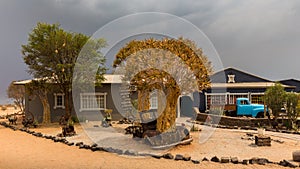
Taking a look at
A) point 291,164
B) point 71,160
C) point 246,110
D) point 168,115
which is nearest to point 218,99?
point 246,110

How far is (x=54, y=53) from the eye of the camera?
20.3 metres

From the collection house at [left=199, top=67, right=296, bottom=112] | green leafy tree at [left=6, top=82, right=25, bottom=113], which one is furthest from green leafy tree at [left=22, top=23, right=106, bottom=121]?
green leafy tree at [left=6, top=82, right=25, bottom=113]

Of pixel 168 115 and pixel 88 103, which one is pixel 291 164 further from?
pixel 88 103

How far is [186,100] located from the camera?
1083 inches

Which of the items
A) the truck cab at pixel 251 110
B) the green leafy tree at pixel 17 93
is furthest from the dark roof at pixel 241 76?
the green leafy tree at pixel 17 93

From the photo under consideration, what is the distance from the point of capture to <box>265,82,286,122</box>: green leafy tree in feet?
55.9

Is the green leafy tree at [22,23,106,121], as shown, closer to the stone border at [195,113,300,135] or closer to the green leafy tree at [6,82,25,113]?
the stone border at [195,113,300,135]

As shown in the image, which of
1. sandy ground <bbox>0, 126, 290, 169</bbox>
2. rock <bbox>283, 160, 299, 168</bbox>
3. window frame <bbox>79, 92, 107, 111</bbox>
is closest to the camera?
rock <bbox>283, 160, 299, 168</bbox>

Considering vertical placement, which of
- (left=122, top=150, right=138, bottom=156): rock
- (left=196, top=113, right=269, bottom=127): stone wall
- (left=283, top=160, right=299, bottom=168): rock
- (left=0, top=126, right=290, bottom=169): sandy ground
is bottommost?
(left=0, top=126, right=290, bottom=169): sandy ground

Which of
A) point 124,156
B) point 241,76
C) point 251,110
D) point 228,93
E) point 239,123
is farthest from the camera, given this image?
point 241,76

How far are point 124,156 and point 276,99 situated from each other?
11.4 metres

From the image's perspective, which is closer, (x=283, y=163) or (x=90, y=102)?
(x=283, y=163)

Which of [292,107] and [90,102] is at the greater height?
[90,102]

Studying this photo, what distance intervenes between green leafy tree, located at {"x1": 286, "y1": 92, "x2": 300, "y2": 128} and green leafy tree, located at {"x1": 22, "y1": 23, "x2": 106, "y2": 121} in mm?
13100
